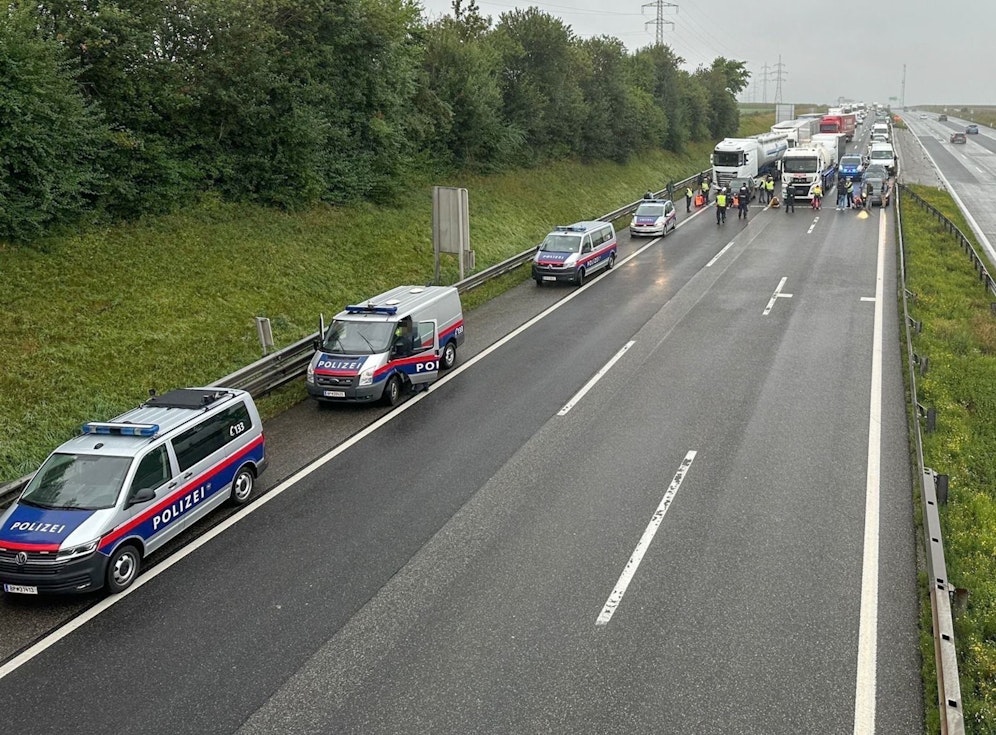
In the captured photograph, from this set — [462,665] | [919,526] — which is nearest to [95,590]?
[462,665]

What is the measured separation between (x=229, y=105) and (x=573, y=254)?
12.0m

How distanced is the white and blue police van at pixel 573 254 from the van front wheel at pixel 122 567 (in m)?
19.5

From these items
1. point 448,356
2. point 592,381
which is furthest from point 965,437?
point 448,356

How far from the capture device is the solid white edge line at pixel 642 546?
9984 mm

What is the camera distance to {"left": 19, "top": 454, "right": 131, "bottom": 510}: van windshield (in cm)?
1088

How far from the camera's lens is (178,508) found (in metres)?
11.8

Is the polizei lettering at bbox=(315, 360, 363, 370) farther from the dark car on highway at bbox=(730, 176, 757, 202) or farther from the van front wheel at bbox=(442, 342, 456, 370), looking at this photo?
the dark car on highway at bbox=(730, 176, 757, 202)

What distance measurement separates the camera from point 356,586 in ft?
34.9

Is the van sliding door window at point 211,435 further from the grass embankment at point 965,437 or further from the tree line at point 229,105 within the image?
the tree line at point 229,105

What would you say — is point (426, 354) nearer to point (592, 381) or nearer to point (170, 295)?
point (592, 381)

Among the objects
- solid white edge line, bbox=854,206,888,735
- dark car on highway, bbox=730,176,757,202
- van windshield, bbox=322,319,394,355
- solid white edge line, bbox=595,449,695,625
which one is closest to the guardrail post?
solid white edge line, bbox=854,206,888,735

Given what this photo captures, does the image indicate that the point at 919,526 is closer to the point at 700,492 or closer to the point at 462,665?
the point at 700,492

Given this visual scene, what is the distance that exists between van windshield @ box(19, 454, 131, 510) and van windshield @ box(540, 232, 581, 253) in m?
20.2

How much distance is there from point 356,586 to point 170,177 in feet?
57.5
